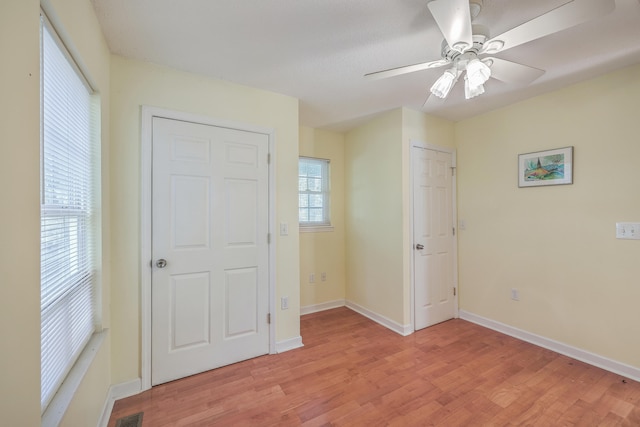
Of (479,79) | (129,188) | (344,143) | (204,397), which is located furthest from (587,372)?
(129,188)

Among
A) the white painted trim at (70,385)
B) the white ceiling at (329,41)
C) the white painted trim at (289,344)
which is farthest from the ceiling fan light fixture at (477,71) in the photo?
the white painted trim at (289,344)

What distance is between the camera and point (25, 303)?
0.77 m

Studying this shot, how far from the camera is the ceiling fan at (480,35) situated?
3.38 feet

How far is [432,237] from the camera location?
9.77ft

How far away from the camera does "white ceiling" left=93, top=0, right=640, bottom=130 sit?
1406mm

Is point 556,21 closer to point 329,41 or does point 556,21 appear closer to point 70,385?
point 329,41

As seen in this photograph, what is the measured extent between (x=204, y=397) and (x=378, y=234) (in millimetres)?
2196

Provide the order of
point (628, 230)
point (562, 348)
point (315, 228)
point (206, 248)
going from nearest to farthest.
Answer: point (628, 230), point (206, 248), point (562, 348), point (315, 228)

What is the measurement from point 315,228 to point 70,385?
255 cm

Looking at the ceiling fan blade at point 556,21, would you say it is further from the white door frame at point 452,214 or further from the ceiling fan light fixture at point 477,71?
the white door frame at point 452,214

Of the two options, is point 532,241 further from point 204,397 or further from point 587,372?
point 204,397

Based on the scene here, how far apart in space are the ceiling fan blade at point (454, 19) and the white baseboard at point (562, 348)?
2.64 meters

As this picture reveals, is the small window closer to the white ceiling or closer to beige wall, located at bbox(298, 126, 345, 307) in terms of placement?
beige wall, located at bbox(298, 126, 345, 307)

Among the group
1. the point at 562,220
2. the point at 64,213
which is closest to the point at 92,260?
the point at 64,213
